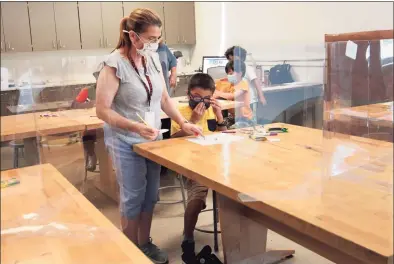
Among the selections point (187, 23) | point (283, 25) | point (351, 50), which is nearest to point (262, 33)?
point (283, 25)

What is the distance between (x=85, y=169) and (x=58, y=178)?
56 centimetres

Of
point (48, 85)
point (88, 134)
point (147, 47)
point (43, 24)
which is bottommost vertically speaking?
point (88, 134)

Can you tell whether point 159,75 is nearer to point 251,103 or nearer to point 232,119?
point 232,119

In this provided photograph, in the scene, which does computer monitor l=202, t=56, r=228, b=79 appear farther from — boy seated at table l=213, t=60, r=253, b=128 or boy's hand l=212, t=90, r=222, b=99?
boy's hand l=212, t=90, r=222, b=99

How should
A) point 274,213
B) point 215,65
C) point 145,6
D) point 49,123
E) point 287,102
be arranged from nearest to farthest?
point 274,213 < point 49,123 < point 145,6 < point 287,102 < point 215,65

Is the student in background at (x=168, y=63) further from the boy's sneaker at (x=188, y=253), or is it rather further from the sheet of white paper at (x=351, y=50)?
the sheet of white paper at (x=351, y=50)

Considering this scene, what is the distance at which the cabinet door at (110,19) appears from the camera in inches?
75.3

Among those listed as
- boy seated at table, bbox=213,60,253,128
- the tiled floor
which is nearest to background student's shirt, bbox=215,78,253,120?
boy seated at table, bbox=213,60,253,128

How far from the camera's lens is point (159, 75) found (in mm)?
1797

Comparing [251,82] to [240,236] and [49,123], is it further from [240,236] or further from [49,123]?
[49,123]

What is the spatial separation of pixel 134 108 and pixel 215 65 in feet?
4.18

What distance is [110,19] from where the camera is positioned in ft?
6.73

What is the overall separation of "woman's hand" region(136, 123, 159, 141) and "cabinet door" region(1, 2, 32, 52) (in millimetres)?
614

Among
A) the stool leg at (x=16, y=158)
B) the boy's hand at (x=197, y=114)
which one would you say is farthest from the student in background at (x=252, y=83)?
the stool leg at (x=16, y=158)
